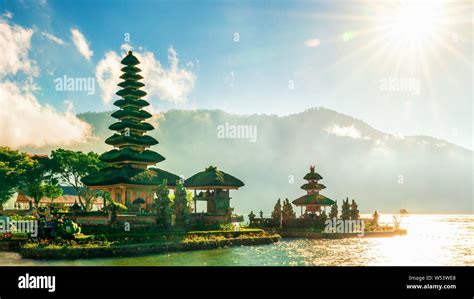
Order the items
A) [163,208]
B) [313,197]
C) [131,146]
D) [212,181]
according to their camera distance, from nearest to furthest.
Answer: [163,208] → [212,181] → [131,146] → [313,197]

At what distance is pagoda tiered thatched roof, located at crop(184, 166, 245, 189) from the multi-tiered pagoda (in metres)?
2.44

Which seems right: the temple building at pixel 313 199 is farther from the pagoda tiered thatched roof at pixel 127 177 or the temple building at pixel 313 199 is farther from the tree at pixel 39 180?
the tree at pixel 39 180

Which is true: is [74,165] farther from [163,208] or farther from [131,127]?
[163,208]

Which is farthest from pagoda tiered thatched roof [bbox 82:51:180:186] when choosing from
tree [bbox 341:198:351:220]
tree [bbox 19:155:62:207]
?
tree [bbox 341:198:351:220]

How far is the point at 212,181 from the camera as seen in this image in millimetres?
58438

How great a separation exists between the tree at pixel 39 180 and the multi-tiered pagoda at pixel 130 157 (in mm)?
19291

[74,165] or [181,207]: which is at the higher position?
[74,165]

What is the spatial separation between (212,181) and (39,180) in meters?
35.0

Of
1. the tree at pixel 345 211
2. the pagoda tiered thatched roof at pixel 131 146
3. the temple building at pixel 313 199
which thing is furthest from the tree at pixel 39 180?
the tree at pixel 345 211

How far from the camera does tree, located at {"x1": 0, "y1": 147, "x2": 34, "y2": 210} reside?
237 feet

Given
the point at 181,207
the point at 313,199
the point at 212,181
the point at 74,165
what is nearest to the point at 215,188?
the point at 212,181
